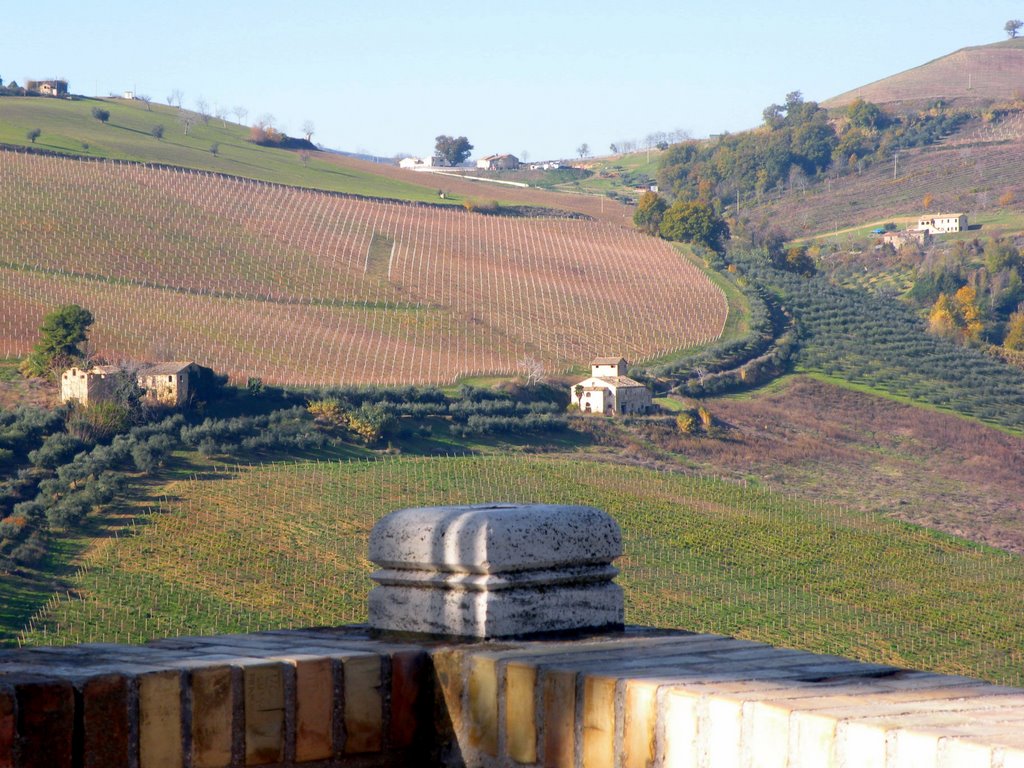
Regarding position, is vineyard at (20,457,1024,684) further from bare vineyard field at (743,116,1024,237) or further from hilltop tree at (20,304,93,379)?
bare vineyard field at (743,116,1024,237)

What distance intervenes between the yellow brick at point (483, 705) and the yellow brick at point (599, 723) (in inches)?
13.6

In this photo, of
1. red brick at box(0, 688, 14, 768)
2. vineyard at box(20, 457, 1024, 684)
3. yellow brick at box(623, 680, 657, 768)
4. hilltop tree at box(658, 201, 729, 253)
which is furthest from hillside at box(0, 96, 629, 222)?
yellow brick at box(623, 680, 657, 768)

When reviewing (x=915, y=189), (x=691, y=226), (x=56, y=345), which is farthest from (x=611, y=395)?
(x=915, y=189)

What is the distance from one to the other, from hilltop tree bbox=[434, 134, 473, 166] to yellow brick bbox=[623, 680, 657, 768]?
597 ft

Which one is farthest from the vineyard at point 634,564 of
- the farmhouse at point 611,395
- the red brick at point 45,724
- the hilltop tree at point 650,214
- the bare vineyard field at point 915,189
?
the bare vineyard field at point 915,189

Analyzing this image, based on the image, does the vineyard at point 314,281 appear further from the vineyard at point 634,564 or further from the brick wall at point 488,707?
the brick wall at point 488,707

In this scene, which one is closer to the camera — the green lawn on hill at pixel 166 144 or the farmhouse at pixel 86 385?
the farmhouse at pixel 86 385

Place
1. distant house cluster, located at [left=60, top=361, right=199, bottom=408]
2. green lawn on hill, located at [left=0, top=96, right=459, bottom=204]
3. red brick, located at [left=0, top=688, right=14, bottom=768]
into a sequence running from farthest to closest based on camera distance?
green lawn on hill, located at [left=0, top=96, right=459, bottom=204] < distant house cluster, located at [left=60, top=361, right=199, bottom=408] < red brick, located at [left=0, top=688, right=14, bottom=768]

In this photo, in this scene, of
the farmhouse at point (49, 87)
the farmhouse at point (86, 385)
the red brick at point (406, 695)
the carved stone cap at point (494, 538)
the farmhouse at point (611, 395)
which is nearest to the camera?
the red brick at point (406, 695)

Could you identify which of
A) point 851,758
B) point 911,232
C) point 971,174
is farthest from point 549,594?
point 971,174

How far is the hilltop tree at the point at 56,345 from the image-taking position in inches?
2505

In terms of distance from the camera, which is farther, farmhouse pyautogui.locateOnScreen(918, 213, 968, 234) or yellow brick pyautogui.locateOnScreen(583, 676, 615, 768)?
farmhouse pyautogui.locateOnScreen(918, 213, 968, 234)

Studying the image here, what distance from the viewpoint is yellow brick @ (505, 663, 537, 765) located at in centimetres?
342

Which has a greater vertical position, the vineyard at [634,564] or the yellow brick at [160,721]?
the yellow brick at [160,721]
